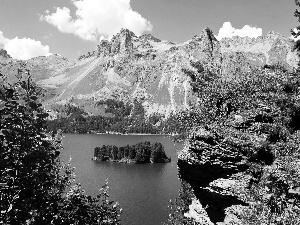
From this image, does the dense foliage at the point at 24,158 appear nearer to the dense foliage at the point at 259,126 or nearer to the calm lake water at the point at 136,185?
the dense foliage at the point at 259,126

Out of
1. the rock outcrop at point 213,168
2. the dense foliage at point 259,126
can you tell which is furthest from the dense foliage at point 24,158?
the dense foliage at point 259,126

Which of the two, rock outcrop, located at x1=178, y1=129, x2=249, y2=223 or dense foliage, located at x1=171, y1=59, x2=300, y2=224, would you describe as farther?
rock outcrop, located at x1=178, y1=129, x2=249, y2=223

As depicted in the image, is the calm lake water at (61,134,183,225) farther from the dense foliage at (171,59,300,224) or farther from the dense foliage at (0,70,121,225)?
the dense foliage at (0,70,121,225)

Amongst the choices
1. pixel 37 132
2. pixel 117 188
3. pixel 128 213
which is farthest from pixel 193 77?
pixel 117 188

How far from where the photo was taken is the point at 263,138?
17469 millimetres

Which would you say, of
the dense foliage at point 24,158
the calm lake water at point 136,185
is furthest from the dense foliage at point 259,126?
the calm lake water at point 136,185

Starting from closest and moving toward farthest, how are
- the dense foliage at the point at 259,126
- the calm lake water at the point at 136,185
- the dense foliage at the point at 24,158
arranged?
1. the dense foliage at the point at 24,158
2. the dense foliage at the point at 259,126
3. the calm lake water at the point at 136,185

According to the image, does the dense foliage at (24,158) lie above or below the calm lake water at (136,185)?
above

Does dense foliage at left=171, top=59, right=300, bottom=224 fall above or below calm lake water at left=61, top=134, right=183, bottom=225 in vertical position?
above

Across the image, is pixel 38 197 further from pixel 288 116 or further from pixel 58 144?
pixel 288 116

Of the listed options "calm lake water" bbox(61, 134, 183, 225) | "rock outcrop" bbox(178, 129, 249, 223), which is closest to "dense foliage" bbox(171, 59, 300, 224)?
"rock outcrop" bbox(178, 129, 249, 223)

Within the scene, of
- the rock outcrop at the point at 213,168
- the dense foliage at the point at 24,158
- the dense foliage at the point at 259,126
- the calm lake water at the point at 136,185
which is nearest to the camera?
the dense foliage at the point at 24,158

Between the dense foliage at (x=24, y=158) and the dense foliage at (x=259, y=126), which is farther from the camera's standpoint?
the dense foliage at (x=259, y=126)

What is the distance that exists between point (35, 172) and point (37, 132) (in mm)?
1342
